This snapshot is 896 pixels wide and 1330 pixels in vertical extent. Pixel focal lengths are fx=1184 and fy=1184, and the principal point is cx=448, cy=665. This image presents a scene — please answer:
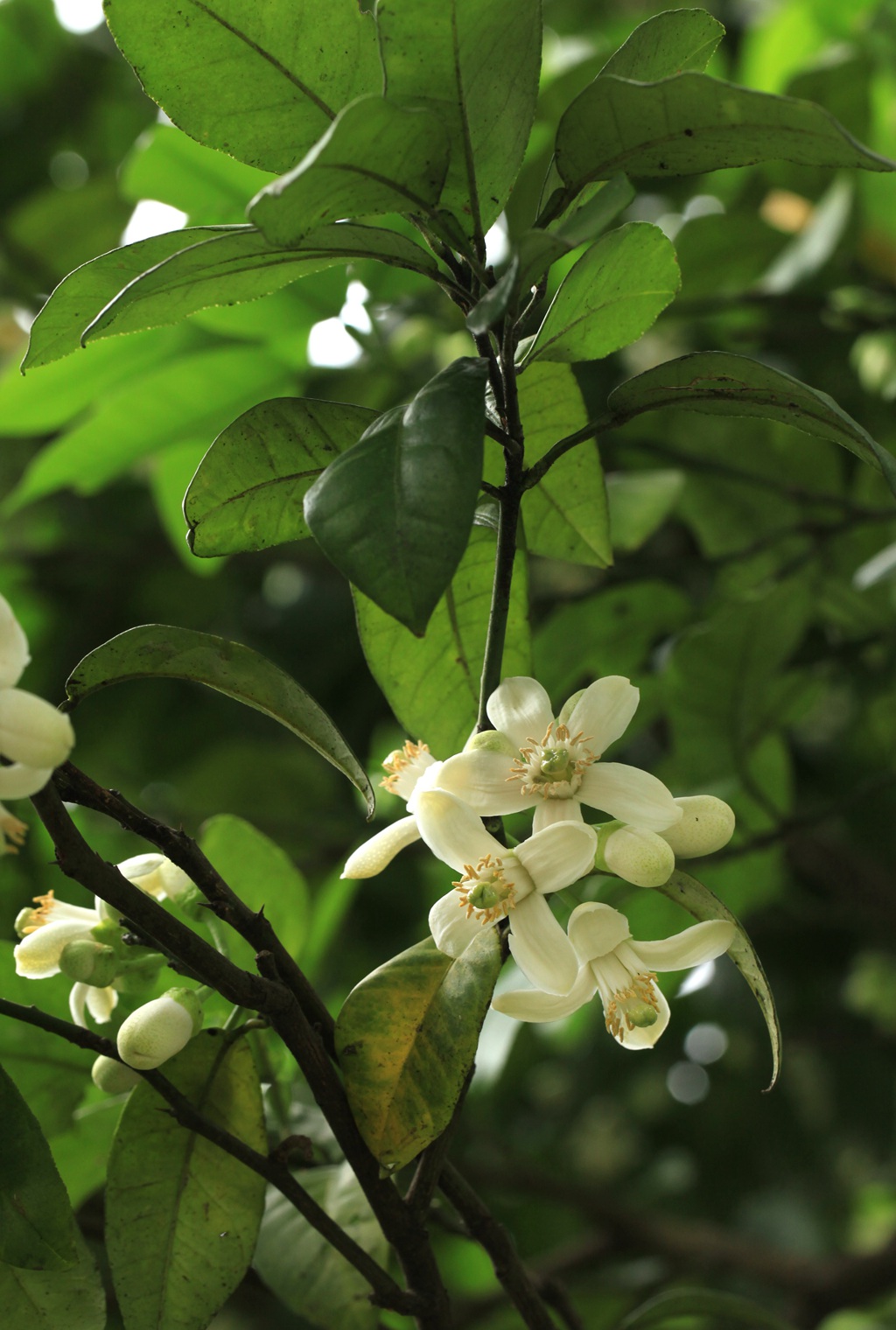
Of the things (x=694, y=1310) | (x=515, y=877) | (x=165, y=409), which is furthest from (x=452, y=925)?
(x=165, y=409)

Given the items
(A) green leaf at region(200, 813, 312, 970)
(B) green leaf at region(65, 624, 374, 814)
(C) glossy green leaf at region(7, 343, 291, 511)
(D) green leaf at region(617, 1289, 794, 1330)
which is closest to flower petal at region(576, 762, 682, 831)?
(B) green leaf at region(65, 624, 374, 814)

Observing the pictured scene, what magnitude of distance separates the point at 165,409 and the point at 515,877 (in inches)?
34.1

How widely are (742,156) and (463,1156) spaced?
4.25 ft

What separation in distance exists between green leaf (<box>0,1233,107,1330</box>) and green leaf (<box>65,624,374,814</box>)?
29 centimetres

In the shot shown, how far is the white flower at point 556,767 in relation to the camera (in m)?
0.56

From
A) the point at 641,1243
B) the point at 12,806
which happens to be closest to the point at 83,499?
the point at 12,806

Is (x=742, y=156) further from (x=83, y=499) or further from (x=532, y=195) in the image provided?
(x=83, y=499)

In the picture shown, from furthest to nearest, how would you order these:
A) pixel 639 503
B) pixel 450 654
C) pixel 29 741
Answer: pixel 639 503 < pixel 450 654 < pixel 29 741

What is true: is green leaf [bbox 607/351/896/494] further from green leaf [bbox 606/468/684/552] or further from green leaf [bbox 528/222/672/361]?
green leaf [bbox 606/468/684/552]

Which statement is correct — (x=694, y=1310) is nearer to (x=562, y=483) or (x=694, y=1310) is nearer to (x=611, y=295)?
(x=562, y=483)

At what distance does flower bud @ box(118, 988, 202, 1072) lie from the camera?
0.56m

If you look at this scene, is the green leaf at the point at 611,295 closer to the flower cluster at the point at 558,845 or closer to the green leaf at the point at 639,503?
the flower cluster at the point at 558,845

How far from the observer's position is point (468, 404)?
49 cm

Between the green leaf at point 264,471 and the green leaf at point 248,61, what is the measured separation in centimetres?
13
